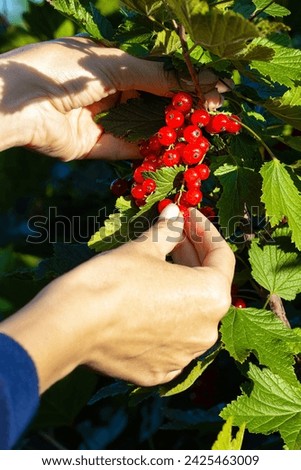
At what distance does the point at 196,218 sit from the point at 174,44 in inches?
9.6

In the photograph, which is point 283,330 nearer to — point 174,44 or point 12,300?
point 174,44

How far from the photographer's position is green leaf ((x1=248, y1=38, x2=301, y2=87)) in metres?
1.04

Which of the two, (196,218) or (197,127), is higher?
(197,127)

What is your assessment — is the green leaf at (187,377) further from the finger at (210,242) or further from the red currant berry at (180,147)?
the red currant berry at (180,147)

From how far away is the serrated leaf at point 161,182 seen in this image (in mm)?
1040

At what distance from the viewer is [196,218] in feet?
3.58

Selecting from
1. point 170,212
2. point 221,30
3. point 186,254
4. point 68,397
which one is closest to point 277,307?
point 186,254

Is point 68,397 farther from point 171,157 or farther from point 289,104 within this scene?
point 289,104

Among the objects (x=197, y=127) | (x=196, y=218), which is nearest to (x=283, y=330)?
(x=196, y=218)

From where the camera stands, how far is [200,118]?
1.05 m

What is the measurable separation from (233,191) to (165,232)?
0.12 meters

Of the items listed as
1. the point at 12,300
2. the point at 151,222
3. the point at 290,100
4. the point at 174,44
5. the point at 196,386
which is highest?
the point at 174,44

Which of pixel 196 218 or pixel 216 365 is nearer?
pixel 196 218
